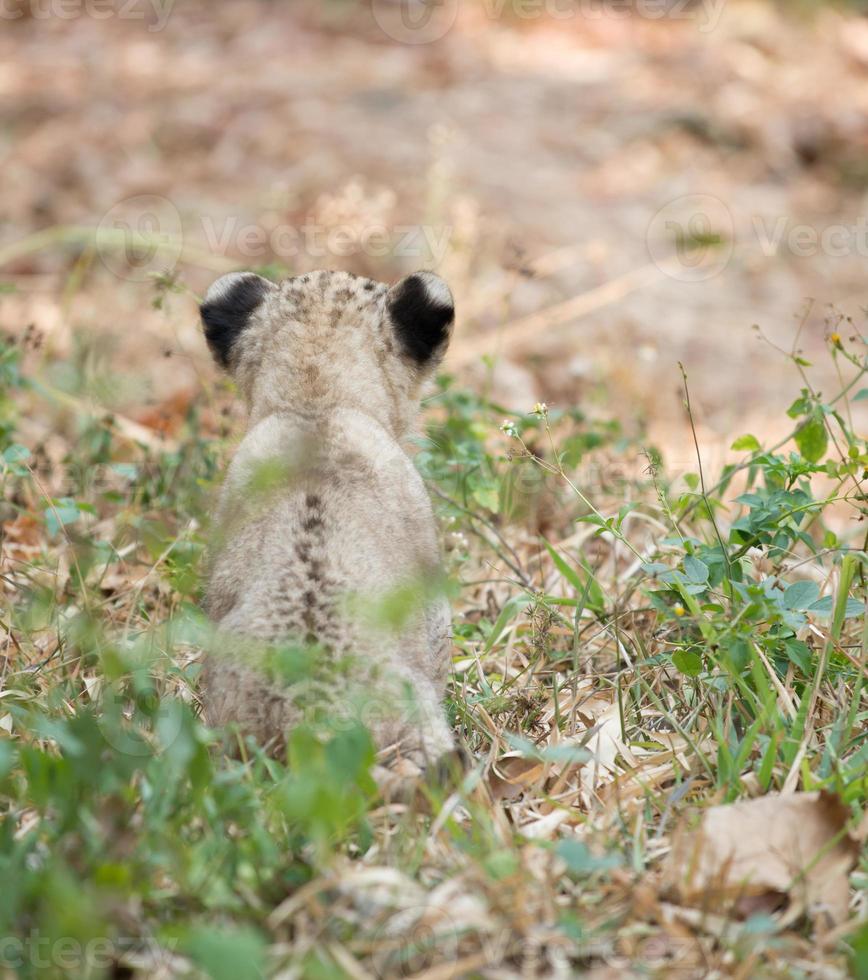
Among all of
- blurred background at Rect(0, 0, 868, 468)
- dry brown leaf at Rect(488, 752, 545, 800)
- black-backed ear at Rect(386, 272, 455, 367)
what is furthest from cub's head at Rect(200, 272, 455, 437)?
blurred background at Rect(0, 0, 868, 468)

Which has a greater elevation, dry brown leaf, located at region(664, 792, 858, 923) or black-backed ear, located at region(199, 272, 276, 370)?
black-backed ear, located at region(199, 272, 276, 370)

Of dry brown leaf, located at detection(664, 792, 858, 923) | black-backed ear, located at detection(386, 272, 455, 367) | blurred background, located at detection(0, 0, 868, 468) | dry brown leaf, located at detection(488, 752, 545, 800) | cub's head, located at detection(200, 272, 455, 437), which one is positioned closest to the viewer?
dry brown leaf, located at detection(664, 792, 858, 923)

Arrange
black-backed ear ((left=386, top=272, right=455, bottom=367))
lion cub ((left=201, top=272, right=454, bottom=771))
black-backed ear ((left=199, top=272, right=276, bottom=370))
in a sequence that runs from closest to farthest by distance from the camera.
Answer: lion cub ((left=201, top=272, right=454, bottom=771))
black-backed ear ((left=386, top=272, right=455, bottom=367))
black-backed ear ((left=199, top=272, right=276, bottom=370))

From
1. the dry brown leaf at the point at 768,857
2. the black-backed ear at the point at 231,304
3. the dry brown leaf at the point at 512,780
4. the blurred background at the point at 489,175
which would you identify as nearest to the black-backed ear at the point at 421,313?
the black-backed ear at the point at 231,304

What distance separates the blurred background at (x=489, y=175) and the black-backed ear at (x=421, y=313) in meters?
2.96

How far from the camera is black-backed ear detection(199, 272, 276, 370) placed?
17.2ft

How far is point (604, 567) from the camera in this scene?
21.2ft

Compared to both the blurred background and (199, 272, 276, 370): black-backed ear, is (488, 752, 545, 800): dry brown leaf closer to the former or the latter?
(199, 272, 276, 370): black-backed ear

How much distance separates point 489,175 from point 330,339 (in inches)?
356

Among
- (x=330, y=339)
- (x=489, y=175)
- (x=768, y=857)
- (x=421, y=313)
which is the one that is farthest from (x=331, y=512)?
(x=489, y=175)

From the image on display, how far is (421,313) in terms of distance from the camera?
16.7 ft

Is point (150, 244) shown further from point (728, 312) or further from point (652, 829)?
point (728, 312)

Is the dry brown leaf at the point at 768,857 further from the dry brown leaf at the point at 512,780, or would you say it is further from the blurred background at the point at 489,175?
the blurred background at the point at 489,175

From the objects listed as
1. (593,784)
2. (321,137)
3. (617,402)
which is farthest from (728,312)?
(593,784)
